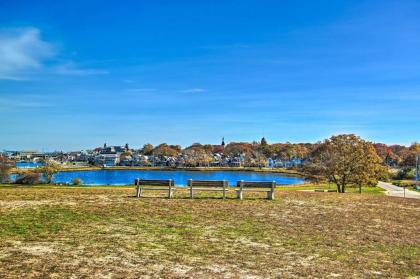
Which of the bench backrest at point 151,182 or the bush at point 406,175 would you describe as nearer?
the bench backrest at point 151,182

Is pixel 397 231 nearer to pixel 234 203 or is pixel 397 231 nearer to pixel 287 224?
pixel 287 224

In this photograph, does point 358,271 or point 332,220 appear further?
point 332,220

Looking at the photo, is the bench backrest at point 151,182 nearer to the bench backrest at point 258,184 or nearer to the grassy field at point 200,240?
the grassy field at point 200,240

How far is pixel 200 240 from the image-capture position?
12250 millimetres

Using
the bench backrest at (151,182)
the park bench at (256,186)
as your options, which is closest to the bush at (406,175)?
the park bench at (256,186)

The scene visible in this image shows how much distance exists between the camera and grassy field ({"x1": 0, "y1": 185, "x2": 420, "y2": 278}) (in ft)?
30.2

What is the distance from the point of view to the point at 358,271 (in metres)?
9.45

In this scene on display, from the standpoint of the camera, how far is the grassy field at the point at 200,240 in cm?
922

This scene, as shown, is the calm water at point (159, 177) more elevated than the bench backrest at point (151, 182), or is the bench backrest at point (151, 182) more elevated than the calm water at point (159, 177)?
the bench backrest at point (151, 182)

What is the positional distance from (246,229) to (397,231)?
526 centimetres

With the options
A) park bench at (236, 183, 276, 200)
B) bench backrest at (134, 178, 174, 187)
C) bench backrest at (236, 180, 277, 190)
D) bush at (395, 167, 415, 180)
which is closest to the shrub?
bush at (395, 167, 415, 180)

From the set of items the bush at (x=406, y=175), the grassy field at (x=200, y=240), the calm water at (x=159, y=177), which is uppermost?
the bush at (x=406, y=175)

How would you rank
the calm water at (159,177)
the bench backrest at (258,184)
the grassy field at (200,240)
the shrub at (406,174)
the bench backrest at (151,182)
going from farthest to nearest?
1. the calm water at (159,177)
2. the shrub at (406,174)
3. the bench backrest at (258,184)
4. the bench backrest at (151,182)
5. the grassy field at (200,240)

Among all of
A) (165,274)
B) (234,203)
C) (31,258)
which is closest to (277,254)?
(165,274)
